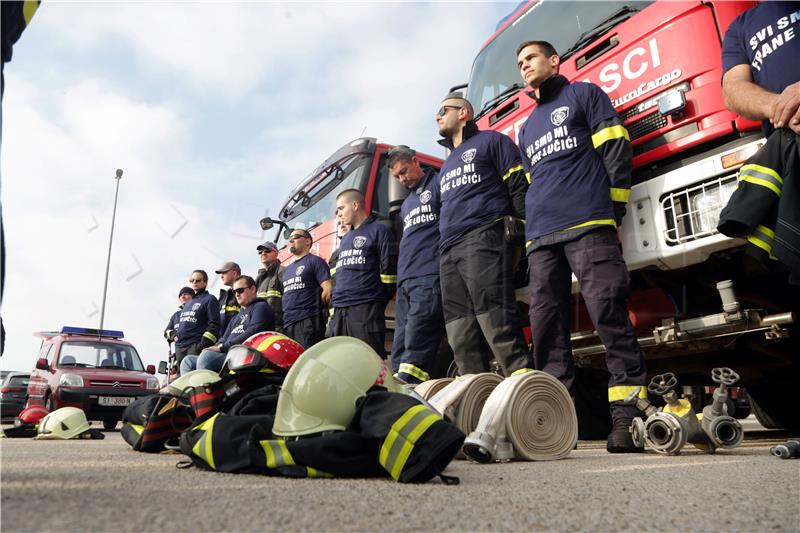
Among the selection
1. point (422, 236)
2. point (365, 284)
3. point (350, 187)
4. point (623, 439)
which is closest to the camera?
point (623, 439)

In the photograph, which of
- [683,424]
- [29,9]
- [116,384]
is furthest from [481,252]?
[116,384]

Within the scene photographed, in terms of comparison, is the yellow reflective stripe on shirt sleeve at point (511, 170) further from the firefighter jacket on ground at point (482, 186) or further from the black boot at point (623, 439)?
the black boot at point (623, 439)

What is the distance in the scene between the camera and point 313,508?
4.56ft

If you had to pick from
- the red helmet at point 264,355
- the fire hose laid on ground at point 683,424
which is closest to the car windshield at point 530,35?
the fire hose laid on ground at point 683,424

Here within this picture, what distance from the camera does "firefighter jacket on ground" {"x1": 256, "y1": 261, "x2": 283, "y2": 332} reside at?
7105 millimetres

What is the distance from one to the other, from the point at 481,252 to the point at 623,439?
1.32m

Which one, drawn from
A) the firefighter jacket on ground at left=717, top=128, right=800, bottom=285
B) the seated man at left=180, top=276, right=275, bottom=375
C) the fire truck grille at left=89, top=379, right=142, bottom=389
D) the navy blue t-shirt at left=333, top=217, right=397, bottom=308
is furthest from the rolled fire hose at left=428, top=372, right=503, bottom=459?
the fire truck grille at left=89, top=379, right=142, bottom=389

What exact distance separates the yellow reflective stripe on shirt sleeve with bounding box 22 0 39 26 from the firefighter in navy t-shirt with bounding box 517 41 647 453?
8.18ft

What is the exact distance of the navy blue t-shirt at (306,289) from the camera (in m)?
6.04

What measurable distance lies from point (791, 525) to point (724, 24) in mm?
2757

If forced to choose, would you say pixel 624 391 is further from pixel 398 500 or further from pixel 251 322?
pixel 251 322

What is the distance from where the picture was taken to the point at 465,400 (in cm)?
301

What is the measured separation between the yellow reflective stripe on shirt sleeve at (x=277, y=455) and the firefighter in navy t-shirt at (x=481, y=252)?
173 cm

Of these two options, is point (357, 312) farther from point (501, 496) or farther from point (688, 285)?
point (501, 496)
